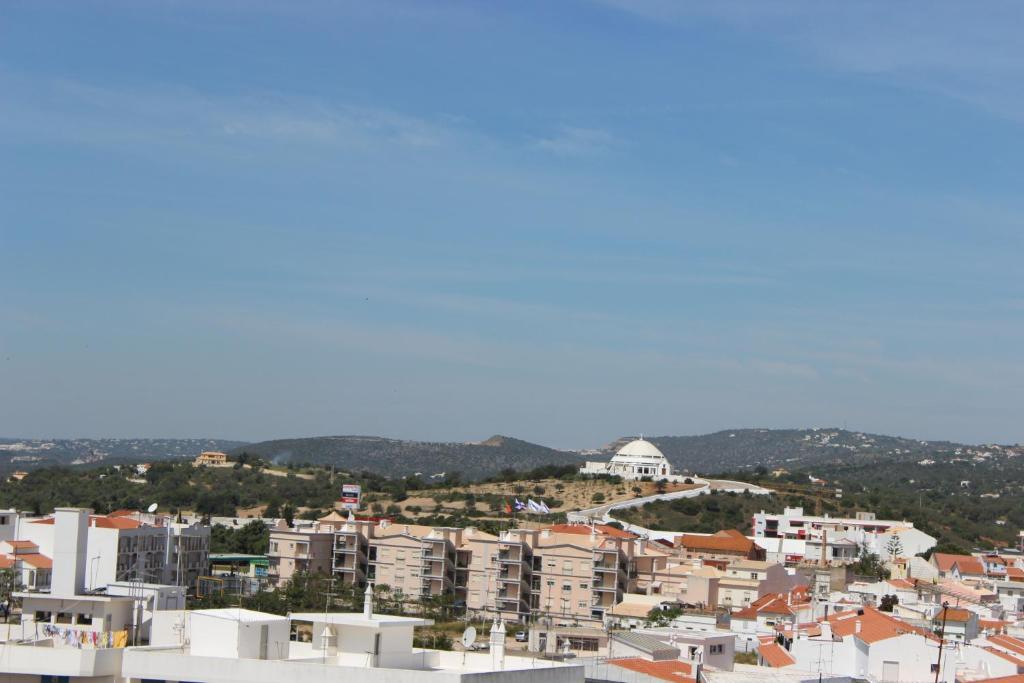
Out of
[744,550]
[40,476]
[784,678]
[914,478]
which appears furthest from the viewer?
[914,478]

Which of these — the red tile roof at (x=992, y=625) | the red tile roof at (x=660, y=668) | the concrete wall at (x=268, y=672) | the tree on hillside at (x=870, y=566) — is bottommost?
the tree on hillside at (x=870, y=566)

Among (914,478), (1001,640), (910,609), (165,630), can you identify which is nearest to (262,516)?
(910,609)

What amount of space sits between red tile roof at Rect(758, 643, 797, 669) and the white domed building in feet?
298

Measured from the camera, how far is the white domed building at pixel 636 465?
139 m

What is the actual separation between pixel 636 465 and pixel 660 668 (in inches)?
4251

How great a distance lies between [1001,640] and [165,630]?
2976 cm

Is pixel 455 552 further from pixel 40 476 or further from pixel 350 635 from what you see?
pixel 40 476

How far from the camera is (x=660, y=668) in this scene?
3391 centimetres

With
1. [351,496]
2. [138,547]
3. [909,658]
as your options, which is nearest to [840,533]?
[351,496]

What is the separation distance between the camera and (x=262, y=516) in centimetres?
10262

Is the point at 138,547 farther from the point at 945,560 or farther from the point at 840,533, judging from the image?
the point at 840,533

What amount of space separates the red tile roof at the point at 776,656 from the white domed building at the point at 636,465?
90774mm

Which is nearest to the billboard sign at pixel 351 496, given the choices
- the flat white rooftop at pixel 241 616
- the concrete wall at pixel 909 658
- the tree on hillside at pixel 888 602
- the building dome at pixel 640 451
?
the tree on hillside at pixel 888 602

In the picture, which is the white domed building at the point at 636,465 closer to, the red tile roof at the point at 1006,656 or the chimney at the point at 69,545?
the chimney at the point at 69,545
